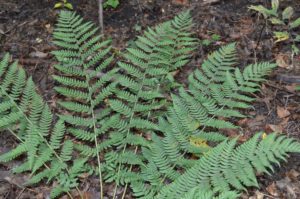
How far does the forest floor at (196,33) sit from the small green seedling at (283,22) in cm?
11

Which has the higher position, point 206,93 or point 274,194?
point 206,93

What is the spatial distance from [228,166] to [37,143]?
2.02m

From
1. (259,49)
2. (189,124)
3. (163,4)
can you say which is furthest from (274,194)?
(163,4)

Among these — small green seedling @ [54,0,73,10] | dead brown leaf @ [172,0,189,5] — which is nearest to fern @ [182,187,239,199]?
dead brown leaf @ [172,0,189,5]

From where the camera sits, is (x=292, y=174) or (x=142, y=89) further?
(x=142, y=89)

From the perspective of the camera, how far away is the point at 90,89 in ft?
16.1

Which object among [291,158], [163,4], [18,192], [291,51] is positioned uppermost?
[163,4]

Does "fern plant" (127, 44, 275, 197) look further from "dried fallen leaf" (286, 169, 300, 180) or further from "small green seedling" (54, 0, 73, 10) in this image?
"small green seedling" (54, 0, 73, 10)

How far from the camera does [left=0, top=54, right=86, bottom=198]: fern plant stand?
14.6 feet

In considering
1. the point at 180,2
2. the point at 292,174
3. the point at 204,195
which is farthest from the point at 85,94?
the point at 292,174

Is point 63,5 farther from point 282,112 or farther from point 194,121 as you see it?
point 282,112

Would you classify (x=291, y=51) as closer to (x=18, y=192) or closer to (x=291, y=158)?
(x=291, y=158)

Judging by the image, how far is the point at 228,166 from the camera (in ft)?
13.4

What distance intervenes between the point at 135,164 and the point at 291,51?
98.3 inches
